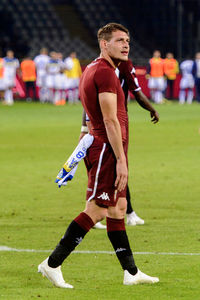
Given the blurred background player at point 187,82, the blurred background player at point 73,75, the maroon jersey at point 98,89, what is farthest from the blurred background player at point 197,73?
the maroon jersey at point 98,89

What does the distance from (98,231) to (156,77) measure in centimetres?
3214

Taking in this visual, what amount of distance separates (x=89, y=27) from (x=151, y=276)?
43601 mm

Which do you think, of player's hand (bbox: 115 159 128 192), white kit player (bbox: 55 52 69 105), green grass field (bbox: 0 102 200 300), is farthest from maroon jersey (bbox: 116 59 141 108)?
white kit player (bbox: 55 52 69 105)

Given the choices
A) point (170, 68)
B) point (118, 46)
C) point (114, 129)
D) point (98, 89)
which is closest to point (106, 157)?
point (114, 129)

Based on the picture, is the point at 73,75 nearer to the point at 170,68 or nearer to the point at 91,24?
the point at 170,68

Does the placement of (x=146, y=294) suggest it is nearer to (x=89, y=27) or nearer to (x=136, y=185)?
(x=136, y=185)

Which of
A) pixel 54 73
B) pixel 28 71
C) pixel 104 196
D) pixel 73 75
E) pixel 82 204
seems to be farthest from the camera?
pixel 73 75

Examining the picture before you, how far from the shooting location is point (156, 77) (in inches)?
1593

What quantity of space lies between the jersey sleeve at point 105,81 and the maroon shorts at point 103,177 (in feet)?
1.35

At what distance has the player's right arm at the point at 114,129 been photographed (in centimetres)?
586

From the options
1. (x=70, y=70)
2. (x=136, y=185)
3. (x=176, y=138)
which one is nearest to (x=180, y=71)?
(x=70, y=70)

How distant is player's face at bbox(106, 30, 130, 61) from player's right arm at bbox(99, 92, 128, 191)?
13.4 inches

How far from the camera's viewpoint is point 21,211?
10062 mm

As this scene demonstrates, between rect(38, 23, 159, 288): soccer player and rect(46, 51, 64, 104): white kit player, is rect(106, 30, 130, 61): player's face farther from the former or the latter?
rect(46, 51, 64, 104): white kit player
